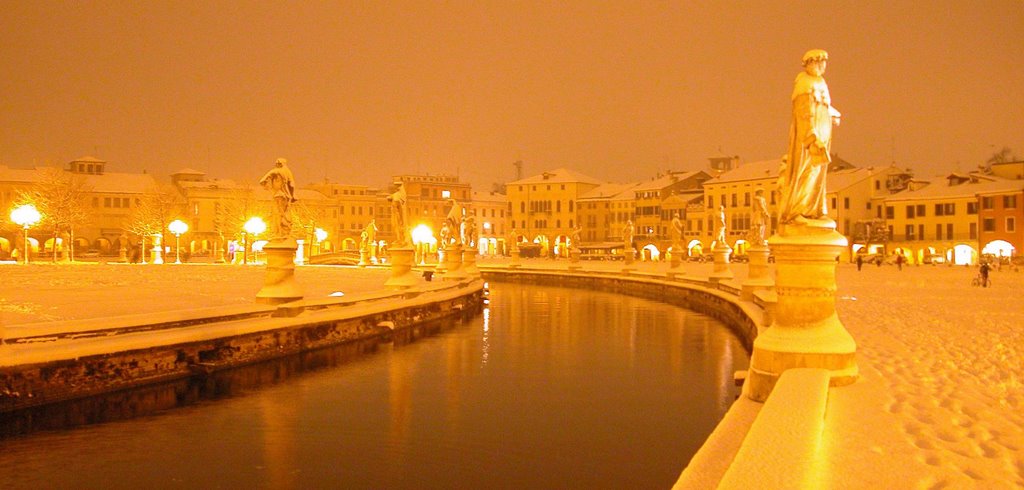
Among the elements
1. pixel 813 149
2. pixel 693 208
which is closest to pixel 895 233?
pixel 693 208

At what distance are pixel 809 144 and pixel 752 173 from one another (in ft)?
266

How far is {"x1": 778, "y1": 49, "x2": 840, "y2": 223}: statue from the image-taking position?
7.96 metres

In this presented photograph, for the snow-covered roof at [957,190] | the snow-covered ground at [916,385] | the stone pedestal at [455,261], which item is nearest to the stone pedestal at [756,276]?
the snow-covered ground at [916,385]

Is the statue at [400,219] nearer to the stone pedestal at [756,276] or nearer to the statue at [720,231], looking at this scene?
the stone pedestal at [756,276]

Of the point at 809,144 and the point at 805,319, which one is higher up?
the point at 809,144

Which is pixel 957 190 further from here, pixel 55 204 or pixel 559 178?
pixel 55 204

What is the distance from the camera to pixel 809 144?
7.96 metres

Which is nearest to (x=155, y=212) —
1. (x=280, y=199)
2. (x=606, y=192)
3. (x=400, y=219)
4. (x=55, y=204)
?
(x=55, y=204)

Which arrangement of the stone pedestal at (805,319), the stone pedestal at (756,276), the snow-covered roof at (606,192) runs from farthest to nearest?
the snow-covered roof at (606,192) → the stone pedestal at (756,276) → the stone pedestal at (805,319)

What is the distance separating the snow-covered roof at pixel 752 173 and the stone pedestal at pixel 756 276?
2483 inches

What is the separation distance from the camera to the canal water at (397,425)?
8141mm

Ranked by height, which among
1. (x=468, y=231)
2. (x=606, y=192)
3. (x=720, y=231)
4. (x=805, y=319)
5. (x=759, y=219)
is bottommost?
(x=805, y=319)

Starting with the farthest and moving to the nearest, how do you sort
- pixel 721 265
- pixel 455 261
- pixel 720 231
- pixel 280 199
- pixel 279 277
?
pixel 455 261 < pixel 720 231 < pixel 721 265 < pixel 280 199 < pixel 279 277

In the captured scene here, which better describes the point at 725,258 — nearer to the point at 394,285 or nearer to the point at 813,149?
the point at 394,285
